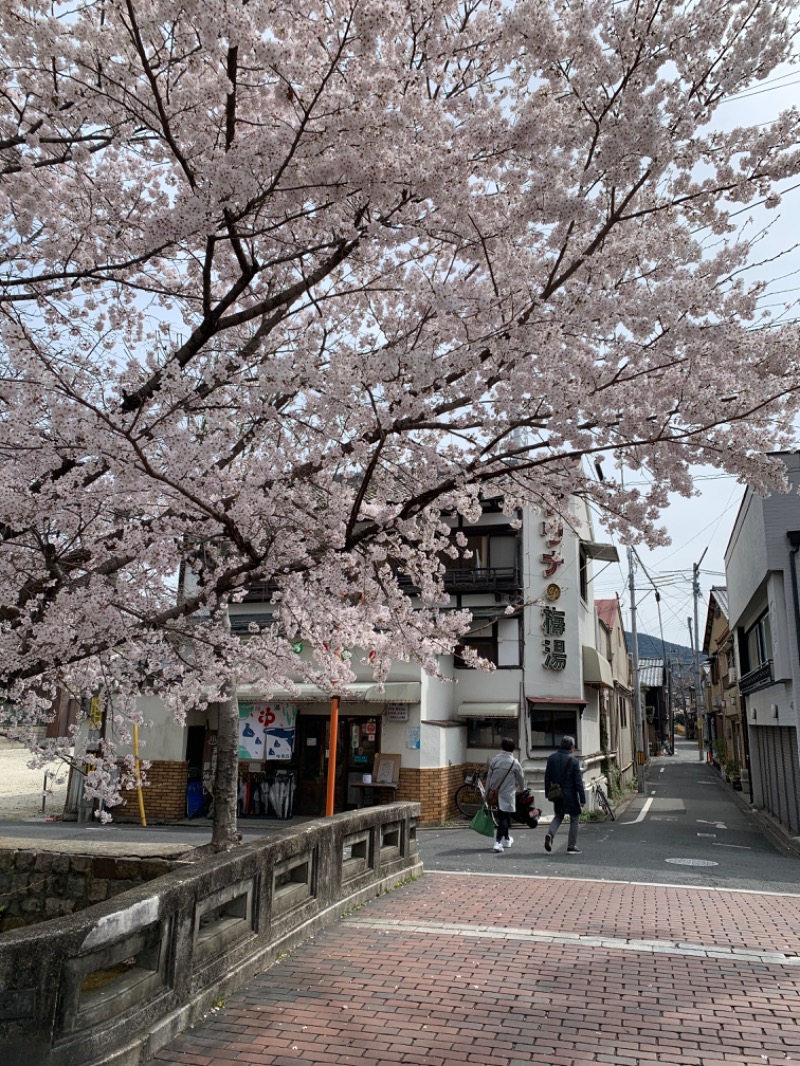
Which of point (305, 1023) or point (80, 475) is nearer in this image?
point (305, 1023)

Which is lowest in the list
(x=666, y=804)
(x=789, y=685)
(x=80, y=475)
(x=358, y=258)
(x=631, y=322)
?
(x=666, y=804)

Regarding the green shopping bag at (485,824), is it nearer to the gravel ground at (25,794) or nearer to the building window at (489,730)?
the building window at (489,730)

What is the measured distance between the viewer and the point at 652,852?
1284cm

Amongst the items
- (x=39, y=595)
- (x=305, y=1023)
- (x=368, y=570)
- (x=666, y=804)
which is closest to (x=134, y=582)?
(x=39, y=595)

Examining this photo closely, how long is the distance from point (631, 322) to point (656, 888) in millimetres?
7042

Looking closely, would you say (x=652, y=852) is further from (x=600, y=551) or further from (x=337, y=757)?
(x=600, y=551)

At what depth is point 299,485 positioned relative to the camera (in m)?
6.36

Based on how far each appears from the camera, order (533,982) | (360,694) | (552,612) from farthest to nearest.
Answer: (552,612) → (360,694) → (533,982)

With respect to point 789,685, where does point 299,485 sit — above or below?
above

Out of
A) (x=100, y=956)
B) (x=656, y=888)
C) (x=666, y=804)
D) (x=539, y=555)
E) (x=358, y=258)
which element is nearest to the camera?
(x=100, y=956)

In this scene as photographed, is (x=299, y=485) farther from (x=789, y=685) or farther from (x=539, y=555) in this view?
(x=539, y=555)

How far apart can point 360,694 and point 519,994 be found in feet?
40.2

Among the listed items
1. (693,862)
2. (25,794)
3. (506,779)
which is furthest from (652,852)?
(25,794)

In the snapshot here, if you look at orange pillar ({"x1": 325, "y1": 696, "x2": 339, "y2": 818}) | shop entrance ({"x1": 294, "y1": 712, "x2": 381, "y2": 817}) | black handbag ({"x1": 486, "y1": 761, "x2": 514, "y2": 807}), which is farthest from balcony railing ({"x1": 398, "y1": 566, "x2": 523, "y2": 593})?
black handbag ({"x1": 486, "y1": 761, "x2": 514, "y2": 807})
